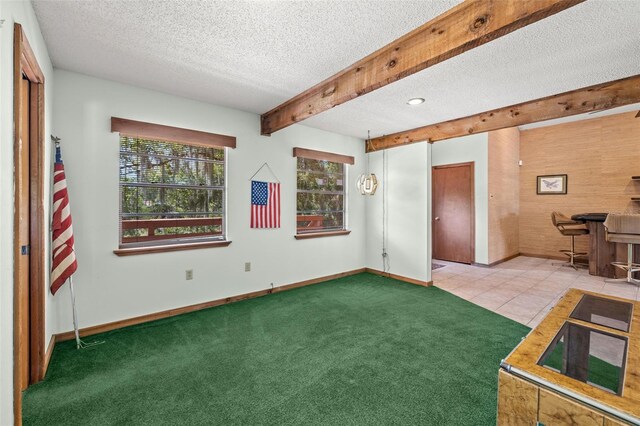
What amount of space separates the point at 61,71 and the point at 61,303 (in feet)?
7.24

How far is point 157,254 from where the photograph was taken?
3.27m

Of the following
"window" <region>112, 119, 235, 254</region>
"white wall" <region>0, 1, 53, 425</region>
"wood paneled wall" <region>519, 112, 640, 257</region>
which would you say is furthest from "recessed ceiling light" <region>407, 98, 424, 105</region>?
"wood paneled wall" <region>519, 112, 640, 257</region>

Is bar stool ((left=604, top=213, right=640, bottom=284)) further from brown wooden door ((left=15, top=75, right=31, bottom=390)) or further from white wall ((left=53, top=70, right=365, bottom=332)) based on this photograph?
brown wooden door ((left=15, top=75, right=31, bottom=390))

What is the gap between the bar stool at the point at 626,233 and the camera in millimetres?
4488

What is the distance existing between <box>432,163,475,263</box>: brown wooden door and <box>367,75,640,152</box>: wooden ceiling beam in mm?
2229

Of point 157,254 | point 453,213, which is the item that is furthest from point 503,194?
point 157,254

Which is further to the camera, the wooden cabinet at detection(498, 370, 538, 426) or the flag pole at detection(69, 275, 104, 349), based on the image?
the flag pole at detection(69, 275, 104, 349)

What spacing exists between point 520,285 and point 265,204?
4215 millimetres

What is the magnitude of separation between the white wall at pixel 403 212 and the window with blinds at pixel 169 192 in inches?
113

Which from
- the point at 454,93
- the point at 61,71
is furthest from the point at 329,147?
the point at 61,71

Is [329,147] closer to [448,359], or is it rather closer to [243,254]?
[243,254]

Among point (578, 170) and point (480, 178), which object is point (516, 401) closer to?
point (480, 178)

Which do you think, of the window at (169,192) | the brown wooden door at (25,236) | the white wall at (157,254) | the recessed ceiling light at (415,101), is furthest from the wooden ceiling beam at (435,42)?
the brown wooden door at (25,236)

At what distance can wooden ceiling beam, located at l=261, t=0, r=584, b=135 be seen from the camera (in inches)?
63.1
